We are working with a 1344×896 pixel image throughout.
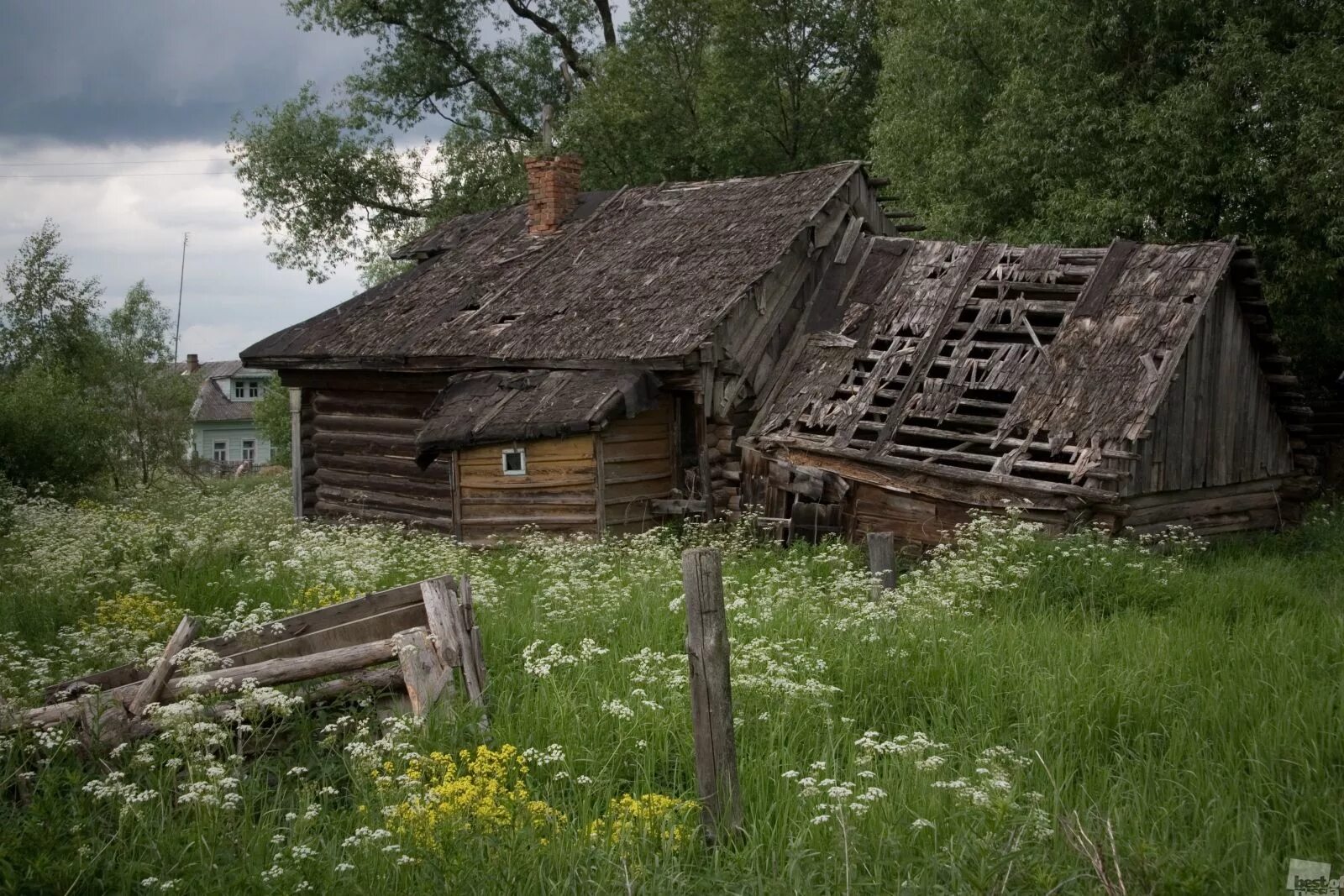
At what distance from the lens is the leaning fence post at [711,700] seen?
15.3 ft

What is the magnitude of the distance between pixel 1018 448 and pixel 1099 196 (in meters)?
7.71

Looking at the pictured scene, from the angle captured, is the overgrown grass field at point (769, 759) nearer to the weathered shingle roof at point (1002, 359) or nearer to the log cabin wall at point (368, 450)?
the weathered shingle roof at point (1002, 359)

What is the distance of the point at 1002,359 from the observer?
13656 mm

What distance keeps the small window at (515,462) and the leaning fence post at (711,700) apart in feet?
33.3

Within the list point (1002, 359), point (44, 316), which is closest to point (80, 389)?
point (44, 316)

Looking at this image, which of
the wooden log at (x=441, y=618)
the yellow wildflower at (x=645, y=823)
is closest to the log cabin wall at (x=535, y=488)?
the wooden log at (x=441, y=618)

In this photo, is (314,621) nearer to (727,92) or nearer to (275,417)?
(727,92)

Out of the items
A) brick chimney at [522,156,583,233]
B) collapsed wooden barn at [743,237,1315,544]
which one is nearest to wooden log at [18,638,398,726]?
collapsed wooden barn at [743,237,1315,544]

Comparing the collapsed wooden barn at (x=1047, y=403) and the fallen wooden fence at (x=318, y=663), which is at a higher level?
the collapsed wooden barn at (x=1047, y=403)

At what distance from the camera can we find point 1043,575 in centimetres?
940

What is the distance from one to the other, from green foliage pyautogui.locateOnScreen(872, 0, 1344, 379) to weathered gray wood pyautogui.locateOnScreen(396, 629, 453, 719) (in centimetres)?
1456

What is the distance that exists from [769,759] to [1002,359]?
31.0 feet

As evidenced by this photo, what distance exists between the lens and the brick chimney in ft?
64.5

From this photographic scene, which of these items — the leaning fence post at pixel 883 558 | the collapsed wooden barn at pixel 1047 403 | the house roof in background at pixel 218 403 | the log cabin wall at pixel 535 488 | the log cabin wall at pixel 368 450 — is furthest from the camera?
the house roof in background at pixel 218 403
